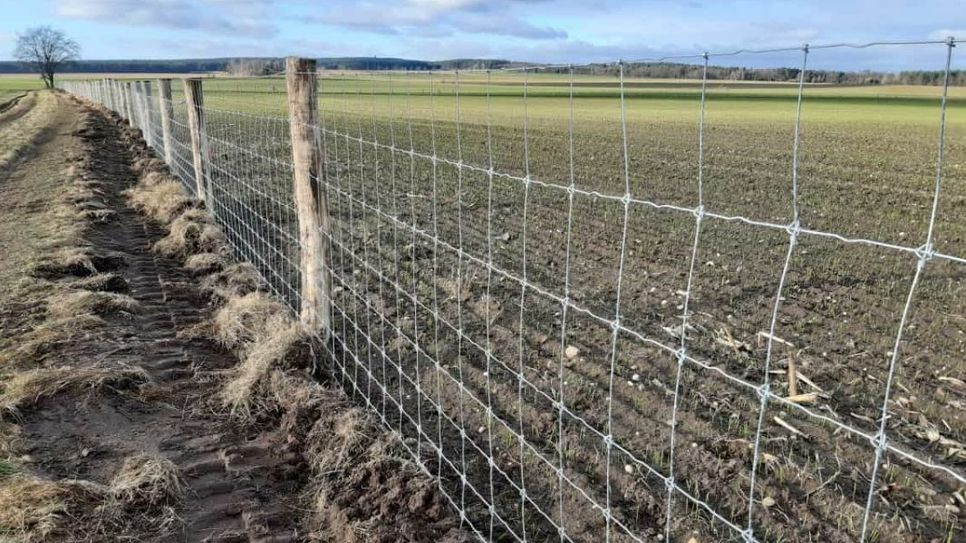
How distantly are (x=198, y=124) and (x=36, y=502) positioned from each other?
19.4 ft

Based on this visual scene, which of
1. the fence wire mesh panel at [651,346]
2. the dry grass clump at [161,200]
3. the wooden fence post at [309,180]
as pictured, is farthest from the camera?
the dry grass clump at [161,200]

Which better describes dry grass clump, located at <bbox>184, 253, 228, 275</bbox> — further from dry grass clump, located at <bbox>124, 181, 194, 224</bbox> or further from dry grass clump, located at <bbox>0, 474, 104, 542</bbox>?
dry grass clump, located at <bbox>0, 474, 104, 542</bbox>

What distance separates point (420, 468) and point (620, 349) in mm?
1688

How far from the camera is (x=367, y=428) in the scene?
3.51 metres

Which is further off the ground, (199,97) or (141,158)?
(199,97)

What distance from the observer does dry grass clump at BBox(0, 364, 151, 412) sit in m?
3.72

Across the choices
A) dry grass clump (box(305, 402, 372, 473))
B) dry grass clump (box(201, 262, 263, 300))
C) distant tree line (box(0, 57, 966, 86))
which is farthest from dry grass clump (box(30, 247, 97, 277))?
dry grass clump (box(305, 402, 372, 473))

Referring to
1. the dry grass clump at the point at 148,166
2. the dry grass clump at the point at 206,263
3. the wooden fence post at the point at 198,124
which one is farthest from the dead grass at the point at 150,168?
the dry grass clump at the point at 206,263

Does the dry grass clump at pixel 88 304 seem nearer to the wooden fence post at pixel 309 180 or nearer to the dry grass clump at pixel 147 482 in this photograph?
the wooden fence post at pixel 309 180

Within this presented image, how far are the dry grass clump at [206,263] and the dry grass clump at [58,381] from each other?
2.13 m

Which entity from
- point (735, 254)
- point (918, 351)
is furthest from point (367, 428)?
point (735, 254)

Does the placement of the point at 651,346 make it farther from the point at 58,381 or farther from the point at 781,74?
the point at 58,381

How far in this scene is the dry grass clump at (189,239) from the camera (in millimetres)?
6816

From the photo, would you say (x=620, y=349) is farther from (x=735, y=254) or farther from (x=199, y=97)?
(x=199, y=97)
